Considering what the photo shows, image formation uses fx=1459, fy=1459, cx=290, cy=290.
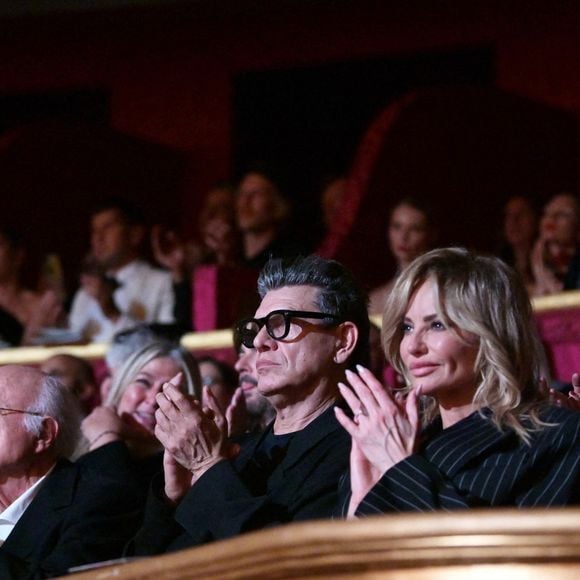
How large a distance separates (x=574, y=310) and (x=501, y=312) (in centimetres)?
152

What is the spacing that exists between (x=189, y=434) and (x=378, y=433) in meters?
0.40

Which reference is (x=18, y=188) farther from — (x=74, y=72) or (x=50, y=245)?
(x=74, y=72)

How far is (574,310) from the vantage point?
348 centimetres

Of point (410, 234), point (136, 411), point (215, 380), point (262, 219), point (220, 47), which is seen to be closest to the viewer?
point (136, 411)

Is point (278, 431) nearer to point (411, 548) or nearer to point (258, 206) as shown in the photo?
point (411, 548)

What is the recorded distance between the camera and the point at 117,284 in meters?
4.61

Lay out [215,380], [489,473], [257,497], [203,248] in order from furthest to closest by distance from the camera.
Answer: [203,248] → [215,380] → [257,497] → [489,473]

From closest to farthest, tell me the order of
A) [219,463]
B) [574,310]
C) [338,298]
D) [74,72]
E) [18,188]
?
[219,463], [338,298], [574,310], [18,188], [74,72]

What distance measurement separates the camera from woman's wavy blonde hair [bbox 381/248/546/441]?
78.4 inches

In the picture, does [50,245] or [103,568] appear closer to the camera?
[103,568]

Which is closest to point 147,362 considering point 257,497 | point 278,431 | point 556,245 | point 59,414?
point 59,414

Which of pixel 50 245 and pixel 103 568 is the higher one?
pixel 50 245

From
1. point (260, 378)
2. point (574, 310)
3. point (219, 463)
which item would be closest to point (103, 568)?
point (219, 463)

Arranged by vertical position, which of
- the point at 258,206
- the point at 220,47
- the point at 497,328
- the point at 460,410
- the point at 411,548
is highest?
the point at 220,47
